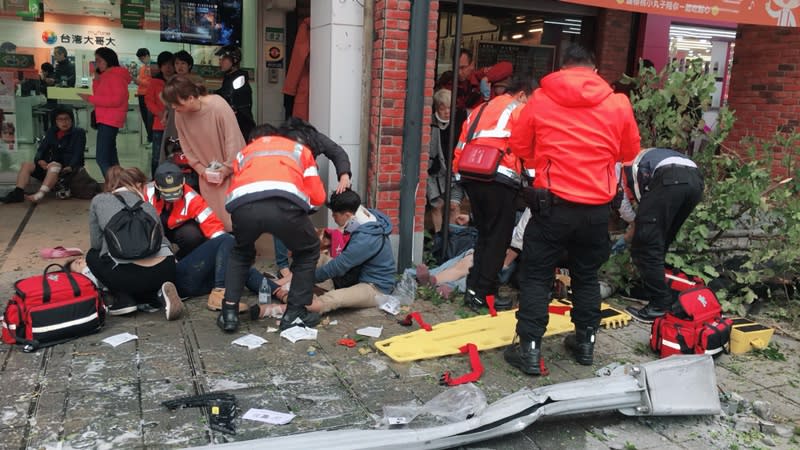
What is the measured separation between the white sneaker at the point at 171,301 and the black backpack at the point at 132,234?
0.26 metres

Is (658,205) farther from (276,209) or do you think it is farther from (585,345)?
(276,209)

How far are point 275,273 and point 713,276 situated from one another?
3669 millimetres

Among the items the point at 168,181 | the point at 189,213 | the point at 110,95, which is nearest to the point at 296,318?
the point at 189,213

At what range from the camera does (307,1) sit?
859 centimetres

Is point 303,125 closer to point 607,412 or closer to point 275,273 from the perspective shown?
point 275,273

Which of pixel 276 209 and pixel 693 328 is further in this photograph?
pixel 693 328

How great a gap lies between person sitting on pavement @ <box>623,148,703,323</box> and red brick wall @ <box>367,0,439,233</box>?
1.84 metres

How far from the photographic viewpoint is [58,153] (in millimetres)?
8070

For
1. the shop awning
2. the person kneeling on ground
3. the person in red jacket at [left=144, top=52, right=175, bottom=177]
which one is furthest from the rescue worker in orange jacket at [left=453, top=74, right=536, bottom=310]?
the person in red jacket at [left=144, top=52, right=175, bottom=177]

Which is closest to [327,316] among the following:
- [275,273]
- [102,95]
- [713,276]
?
[275,273]

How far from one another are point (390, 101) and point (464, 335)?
2.15 m

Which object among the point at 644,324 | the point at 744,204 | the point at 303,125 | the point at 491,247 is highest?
the point at 303,125

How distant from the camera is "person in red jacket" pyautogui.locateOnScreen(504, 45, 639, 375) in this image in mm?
3812

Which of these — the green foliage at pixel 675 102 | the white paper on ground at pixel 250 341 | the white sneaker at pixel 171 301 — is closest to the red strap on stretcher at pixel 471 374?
the white paper on ground at pixel 250 341
